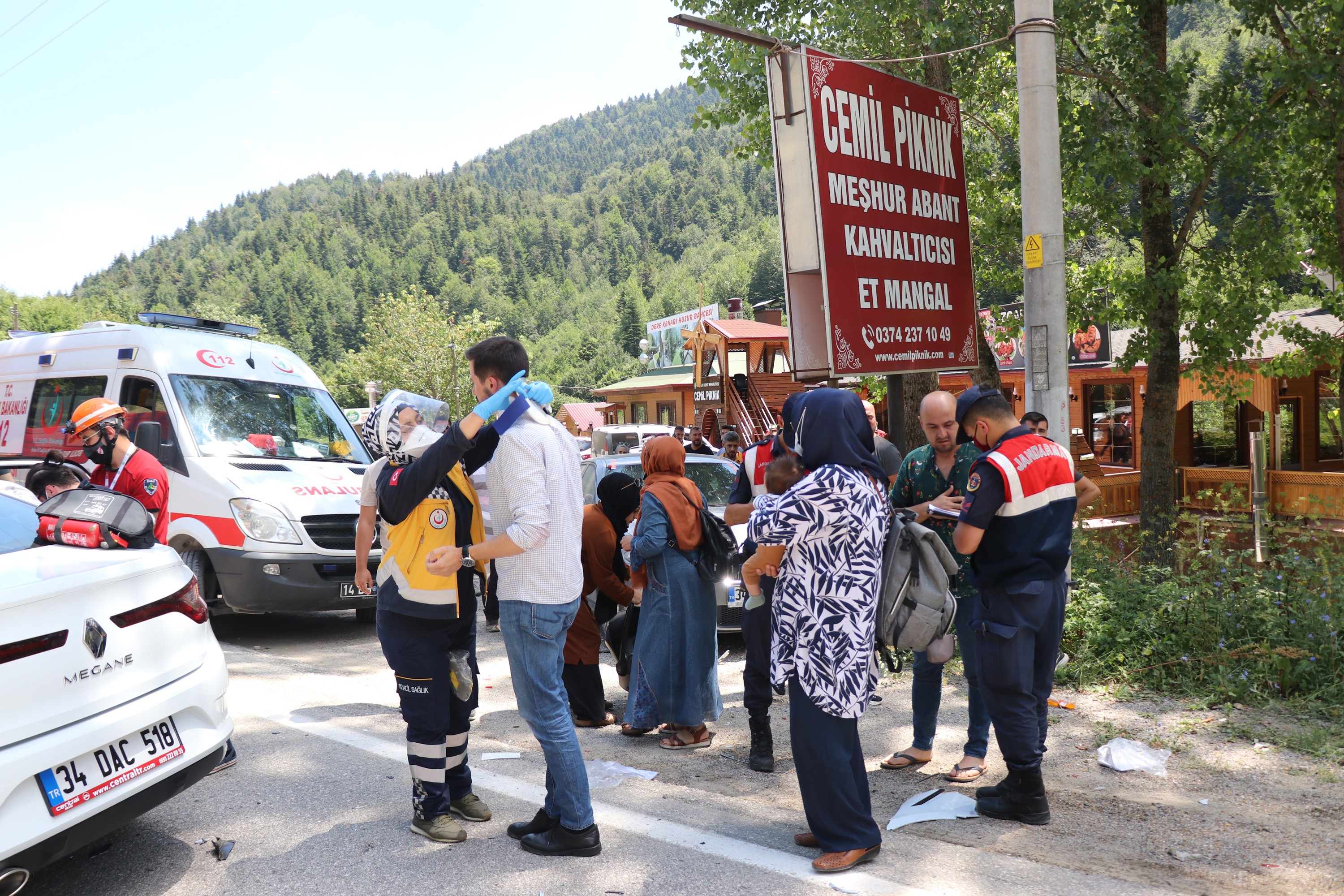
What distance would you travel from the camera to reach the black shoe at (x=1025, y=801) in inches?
151

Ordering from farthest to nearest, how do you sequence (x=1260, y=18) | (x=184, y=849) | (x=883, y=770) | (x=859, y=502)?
Result: 1. (x=1260, y=18)
2. (x=883, y=770)
3. (x=184, y=849)
4. (x=859, y=502)

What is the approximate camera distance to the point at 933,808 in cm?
401

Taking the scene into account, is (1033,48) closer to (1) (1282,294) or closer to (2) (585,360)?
(1) (1282,294)

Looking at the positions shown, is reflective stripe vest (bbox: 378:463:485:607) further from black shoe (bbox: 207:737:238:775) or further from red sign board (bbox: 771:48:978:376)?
red sign board (bbox: 771:48:978:376)

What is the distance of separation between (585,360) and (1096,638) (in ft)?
323

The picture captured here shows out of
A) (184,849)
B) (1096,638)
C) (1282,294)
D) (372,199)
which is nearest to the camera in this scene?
(184,849)

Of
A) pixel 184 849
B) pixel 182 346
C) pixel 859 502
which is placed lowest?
pixel 184 849

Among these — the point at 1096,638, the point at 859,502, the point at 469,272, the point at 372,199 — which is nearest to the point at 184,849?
the point at 859,502

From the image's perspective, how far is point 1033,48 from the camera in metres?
5.95

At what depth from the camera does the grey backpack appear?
3.65m

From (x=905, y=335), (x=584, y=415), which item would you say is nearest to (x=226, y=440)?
(x=905, y=335)

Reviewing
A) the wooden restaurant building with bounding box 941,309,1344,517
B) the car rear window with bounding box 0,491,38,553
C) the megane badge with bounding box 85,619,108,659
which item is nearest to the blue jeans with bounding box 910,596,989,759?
the megane badge with bounding box 85,619,108,659

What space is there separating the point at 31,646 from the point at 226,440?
18.4 feet

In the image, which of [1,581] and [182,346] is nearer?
[1,581]
